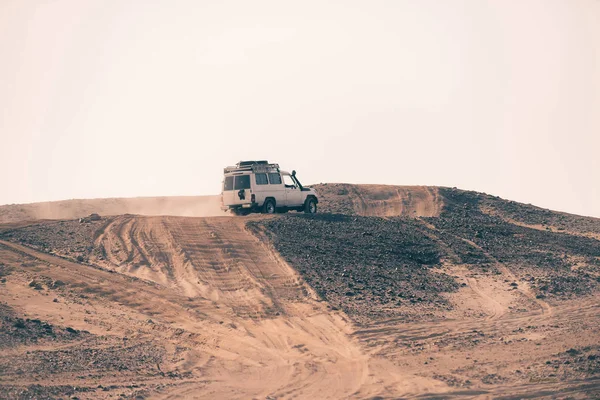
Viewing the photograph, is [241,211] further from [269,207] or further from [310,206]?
[310,206]

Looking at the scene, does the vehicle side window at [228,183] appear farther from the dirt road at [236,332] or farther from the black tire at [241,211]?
the dirt road at [236,332]

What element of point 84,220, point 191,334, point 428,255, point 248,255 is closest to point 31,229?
point 84,220

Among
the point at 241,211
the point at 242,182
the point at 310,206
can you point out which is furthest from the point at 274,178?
the point at 310,206

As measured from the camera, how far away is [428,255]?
101 feet

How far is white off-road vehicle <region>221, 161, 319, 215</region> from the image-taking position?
34969 millimetres

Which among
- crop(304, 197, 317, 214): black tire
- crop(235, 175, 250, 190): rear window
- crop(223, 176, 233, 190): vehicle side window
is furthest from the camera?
crop(304, 197, 317, 214): black tire

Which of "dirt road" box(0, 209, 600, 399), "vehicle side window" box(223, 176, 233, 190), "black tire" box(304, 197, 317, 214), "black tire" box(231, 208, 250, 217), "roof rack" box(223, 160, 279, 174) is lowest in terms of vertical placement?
"dirt road" box(0, 209, 600, 399)

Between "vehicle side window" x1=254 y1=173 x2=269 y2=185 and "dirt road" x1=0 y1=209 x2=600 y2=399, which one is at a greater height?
"vehicle side window" x1=254 y1=173 x2=269 y2=185

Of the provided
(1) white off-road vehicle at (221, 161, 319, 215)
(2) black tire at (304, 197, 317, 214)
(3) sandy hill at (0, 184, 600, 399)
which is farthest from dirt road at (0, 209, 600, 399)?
(2) black tire at (304, 197, 317, 214)

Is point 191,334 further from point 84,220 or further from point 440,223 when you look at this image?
point 440,223

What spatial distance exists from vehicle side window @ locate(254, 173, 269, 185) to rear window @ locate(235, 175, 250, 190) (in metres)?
0.41

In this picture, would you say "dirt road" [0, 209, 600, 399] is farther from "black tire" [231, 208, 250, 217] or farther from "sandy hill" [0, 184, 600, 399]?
"black tire" [231, 208, 250, 217]

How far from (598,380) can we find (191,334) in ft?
30.4

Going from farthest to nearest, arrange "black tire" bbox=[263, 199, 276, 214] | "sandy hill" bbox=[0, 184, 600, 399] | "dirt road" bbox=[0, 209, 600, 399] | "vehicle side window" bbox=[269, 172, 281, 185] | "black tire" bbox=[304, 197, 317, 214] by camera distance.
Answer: "black tire" bbox=[304, 197, 317, 214], "vehicle side window" bbox=[269, 172, 281, 185], "black tire" bbox=[263, 199, 276, 214], "sandy hill" bbox=[0, 184, 600, 399], "dirt road" bbox=[0, 209, 600, 399]
